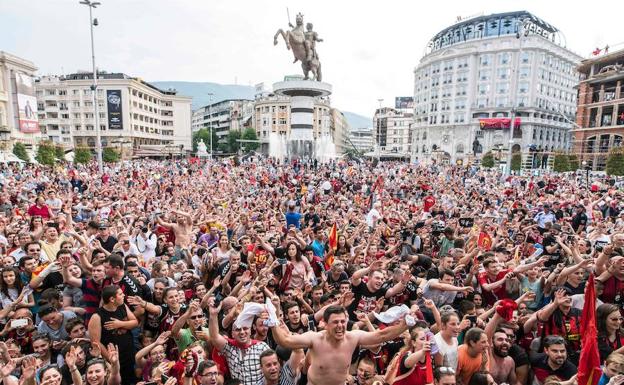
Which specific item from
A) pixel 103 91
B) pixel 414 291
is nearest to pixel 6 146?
pixel 103 91

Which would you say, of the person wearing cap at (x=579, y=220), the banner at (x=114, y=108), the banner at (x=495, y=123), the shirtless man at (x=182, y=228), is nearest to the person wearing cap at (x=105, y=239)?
the shirtless man at (x=182, y=228)

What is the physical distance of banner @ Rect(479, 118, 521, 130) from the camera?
71.3 metres

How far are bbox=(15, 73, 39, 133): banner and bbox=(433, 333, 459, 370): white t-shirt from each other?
2596 inches

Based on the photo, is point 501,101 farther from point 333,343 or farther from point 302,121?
point 333,343

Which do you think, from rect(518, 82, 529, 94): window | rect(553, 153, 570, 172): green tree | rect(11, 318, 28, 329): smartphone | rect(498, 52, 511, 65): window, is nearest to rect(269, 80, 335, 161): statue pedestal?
rect(553, 153, 570, 172): green tree

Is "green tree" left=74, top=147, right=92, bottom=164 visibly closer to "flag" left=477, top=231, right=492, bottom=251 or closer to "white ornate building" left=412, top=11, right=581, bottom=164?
"flag" left=477, top=231, right=492, bottom=251

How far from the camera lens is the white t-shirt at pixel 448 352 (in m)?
3.92

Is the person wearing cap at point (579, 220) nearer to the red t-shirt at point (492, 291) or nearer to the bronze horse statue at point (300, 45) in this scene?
the red t-shirt at point (492, 291)

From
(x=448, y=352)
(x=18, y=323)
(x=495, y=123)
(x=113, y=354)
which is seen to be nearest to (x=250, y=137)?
(x=495, y=123)

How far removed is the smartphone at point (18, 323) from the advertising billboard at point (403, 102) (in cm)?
14716

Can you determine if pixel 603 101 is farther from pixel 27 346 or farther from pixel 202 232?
pixel 27 346

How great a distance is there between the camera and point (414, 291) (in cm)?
562

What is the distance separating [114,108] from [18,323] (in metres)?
74.3

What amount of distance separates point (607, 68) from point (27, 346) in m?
59.7
